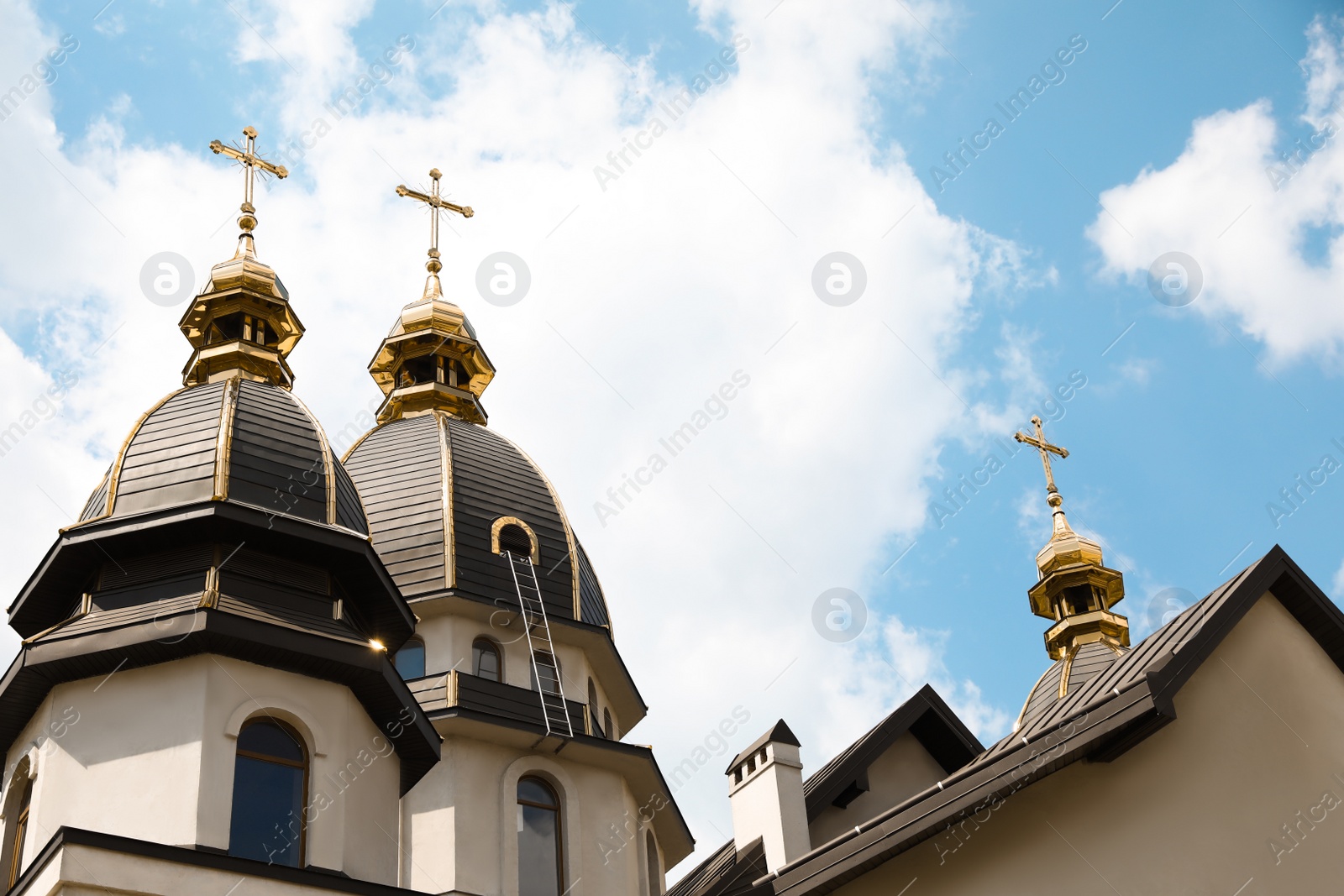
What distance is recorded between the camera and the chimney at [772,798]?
1401 cm

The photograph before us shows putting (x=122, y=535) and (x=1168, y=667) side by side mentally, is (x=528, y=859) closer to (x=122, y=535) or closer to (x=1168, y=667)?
(x=122, y=535)

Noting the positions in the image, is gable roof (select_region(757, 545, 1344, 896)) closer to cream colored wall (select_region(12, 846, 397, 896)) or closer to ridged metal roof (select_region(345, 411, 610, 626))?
cream colored wall (select_region(12, 846, 397, 896))

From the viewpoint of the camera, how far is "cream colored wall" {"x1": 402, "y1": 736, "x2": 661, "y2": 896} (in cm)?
2241

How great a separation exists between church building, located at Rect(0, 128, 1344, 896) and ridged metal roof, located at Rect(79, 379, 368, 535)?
0.05 m

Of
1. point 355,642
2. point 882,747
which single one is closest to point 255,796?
point 355,642

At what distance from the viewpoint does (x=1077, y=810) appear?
11844 millimetres

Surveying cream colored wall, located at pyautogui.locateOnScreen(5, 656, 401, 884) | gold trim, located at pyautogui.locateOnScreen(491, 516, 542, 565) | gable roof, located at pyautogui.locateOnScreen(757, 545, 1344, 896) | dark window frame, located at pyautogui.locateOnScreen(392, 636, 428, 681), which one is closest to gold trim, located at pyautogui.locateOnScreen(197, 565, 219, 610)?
cream colored wall, located at pyautogui.locateOnScreen(5, 656, 401, 884)

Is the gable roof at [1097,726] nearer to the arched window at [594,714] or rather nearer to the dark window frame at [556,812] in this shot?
the dark window frame at [556,812]

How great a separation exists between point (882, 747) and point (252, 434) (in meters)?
8.72

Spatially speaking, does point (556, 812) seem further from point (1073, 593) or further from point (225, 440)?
point (1073, 593)

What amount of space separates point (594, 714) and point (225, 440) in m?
9.59

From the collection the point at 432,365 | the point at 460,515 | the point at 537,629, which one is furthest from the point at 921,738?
the point at 432,365

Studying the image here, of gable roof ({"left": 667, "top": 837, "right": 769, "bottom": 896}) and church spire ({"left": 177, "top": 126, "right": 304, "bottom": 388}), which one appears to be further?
church spire ({"left": 177, "top": 126, "right": 304, "bottom": 388})

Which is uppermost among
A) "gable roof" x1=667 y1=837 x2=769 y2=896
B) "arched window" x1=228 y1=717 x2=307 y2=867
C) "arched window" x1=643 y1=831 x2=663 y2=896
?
"arched window" x1=643 y1=831 x2=663 y2=896
